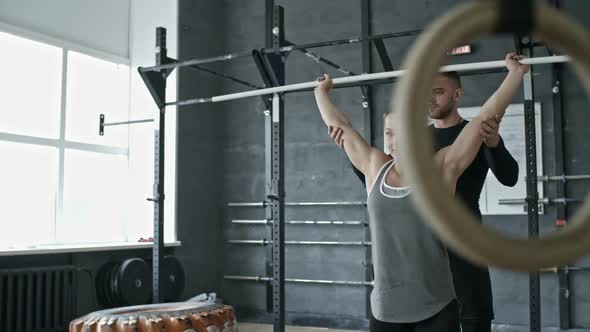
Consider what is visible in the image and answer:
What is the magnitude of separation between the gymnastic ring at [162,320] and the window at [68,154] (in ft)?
7.68

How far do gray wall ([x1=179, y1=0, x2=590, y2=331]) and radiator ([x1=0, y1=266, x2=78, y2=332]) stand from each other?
177cm

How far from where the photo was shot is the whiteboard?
5.81m

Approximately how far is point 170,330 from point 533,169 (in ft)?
7.16

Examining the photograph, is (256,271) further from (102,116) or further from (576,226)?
(576,226)

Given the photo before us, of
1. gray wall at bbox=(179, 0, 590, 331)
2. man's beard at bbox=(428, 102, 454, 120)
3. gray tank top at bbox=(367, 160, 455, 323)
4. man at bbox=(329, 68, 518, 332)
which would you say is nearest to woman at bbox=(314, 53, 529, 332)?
gray tank top at bbox=(367, 160, 455, 323)

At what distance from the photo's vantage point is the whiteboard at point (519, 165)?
581cm

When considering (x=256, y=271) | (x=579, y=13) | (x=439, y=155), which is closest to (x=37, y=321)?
(x=256, y=271)

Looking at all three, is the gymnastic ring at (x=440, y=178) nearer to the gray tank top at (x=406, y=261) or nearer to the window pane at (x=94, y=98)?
the gray tank top at (x=406, y=261)

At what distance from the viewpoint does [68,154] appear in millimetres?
6312

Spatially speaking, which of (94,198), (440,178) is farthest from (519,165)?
(440,178)

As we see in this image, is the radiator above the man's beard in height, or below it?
below

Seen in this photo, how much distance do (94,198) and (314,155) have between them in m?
2.27

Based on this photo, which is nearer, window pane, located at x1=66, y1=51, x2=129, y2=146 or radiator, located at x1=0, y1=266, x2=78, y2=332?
radiator, located at x1=0, y1=266, x2=78, y2=332

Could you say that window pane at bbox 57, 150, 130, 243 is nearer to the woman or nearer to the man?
the man
